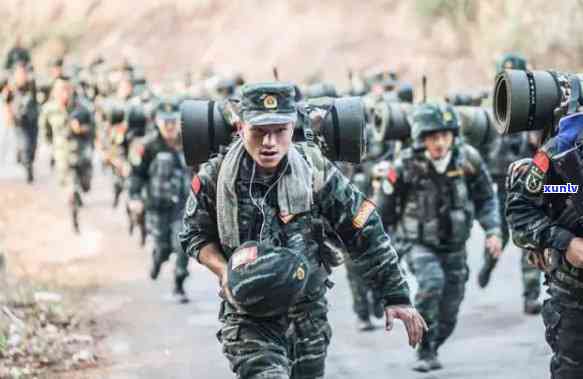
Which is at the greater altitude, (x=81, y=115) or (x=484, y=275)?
(x=81, y=115)

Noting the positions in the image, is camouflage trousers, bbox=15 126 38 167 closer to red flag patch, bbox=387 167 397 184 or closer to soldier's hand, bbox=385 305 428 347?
red flag patch, bbox=387 167 397 184

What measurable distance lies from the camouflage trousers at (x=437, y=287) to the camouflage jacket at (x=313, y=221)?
10.4ft

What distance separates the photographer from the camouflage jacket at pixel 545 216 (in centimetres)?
575

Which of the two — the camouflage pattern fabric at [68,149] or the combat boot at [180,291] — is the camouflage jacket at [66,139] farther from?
the combat boot at [180,291]

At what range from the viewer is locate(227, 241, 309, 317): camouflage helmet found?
527 centimetres

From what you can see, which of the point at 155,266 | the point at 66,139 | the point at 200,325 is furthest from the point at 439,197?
the point at 66,139

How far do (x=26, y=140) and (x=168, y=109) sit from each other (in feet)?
31.1

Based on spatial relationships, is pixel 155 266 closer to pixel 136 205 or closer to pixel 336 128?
pixel 136 205

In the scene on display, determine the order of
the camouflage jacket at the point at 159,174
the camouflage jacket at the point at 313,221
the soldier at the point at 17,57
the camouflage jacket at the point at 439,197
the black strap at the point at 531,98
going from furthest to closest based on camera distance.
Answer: the soldier at the point at 17,57, the camouflage jacket at the point at 159,174, the camouflage jacket at the point at 439,197, the black strap at the point at 531,98, the camouflage jacket at the point at 313,221

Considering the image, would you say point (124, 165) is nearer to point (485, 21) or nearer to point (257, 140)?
point (257, 140)

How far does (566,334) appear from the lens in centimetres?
588

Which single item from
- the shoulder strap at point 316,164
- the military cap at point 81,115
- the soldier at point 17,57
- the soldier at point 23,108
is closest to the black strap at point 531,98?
the shoulder strap at point 316,164

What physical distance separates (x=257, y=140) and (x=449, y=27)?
2741 centimetres

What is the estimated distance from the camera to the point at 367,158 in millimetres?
12164
